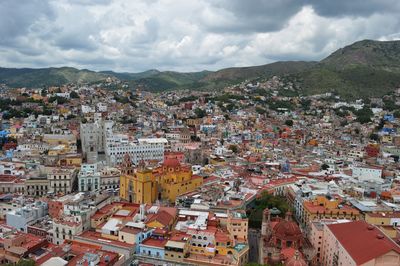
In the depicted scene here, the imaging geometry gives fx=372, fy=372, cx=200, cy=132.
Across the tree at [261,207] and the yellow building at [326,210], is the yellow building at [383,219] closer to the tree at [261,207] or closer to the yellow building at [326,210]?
the yellow building at [326,210]

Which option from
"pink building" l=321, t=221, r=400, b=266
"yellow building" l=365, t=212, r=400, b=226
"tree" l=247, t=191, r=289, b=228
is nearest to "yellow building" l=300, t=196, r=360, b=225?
"yellow building" l=365, t=212, r=400, b=226

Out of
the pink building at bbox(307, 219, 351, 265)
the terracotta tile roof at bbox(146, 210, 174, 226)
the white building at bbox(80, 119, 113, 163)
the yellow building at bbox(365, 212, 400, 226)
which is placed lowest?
the pink building at bbox(307, 219, 351, 265)

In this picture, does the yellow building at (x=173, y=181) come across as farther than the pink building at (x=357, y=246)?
Yes

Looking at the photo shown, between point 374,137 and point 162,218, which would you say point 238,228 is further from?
point 374,137

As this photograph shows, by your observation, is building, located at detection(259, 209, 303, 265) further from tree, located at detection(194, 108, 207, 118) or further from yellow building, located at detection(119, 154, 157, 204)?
tree, located at detection(194, 108, 207, 118)

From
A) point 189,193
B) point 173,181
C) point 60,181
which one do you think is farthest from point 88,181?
point 189,193

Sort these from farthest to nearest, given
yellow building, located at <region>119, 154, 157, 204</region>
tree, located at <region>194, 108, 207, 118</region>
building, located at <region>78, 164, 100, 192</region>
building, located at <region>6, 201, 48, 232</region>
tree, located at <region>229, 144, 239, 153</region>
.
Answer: tree, located at <region>194, 108, 207, 118</region>, tree, located at <region>229, 144, 239, 153</region>, building, located at <region>78, 164, 100, 192</region>, yellow building, located at <region>119, 154, 157, 204</region>, building, located at <region>6, 201, 48, 232</region>

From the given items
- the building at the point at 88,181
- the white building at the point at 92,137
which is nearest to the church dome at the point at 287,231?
the building at the point at 88,181

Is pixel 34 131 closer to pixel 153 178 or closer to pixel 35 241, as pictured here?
pixel 153 178
